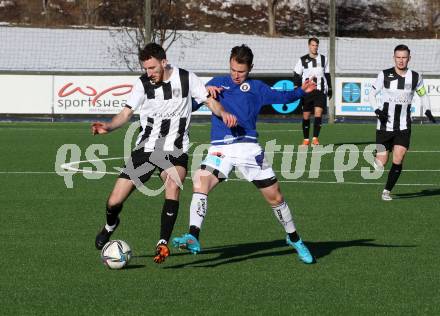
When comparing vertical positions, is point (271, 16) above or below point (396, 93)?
above

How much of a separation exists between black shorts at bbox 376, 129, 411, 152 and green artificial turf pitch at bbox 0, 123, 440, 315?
788mm

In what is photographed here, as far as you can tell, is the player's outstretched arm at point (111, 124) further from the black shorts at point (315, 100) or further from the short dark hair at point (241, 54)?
the black shorts at point (315, 100)

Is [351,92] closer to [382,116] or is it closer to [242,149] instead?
[382,116]

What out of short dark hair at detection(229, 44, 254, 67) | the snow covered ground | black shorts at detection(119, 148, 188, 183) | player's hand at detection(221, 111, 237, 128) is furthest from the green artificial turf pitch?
the snow covered ground

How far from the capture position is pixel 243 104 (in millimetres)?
9977

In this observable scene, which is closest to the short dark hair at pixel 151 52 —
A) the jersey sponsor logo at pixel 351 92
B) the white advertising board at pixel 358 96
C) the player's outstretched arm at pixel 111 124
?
the player's outstretched arm at pixel 111 124

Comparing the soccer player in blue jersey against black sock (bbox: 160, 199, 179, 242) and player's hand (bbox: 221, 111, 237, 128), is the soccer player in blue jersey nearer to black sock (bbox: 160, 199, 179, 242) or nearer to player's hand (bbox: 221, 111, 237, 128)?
black sock (bbox: 160, 199, 179, 242)

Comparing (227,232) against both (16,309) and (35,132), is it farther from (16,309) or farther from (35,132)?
(35,132)

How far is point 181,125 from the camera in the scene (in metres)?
10.1

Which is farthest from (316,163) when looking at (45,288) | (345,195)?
(45,288)

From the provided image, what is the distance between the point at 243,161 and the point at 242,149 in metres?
0.12

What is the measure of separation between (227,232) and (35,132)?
19.1 meters

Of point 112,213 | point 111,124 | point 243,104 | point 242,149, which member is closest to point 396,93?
point 243,104

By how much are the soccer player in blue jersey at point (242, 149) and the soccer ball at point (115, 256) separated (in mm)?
689
